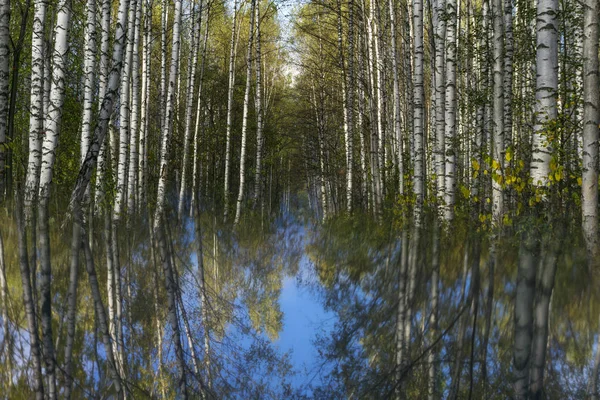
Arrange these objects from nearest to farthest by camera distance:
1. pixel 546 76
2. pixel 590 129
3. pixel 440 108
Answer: pixel 590 129, pixel 546 76, pixel 440 108

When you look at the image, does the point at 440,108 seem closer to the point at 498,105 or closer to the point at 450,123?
the point at 450,123

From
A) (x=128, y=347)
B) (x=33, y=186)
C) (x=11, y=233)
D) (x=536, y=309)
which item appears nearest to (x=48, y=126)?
(x=33, y=186)

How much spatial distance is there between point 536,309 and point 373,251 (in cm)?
398

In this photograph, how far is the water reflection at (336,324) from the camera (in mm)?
2580

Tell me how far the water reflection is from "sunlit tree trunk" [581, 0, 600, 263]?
43 centimetres

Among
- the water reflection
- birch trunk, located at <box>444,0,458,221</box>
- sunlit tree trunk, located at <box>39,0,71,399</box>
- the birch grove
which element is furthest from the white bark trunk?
birch trunk, located at <box>444,0,458,221</box>

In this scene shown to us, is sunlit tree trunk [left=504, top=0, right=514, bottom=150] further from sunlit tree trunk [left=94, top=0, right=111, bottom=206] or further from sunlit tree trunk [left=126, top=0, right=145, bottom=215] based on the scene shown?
sunlit tree trunk [left=126, top=0, right=145, bottom=215]

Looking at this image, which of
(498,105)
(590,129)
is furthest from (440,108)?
(590,129)

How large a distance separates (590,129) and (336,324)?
13.3 feet

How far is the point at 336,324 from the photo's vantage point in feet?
13.1

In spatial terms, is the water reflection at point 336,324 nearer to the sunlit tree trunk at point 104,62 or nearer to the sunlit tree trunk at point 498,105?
the sunlit tree trunk at point 498,105

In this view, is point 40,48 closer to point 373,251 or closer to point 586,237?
point 373,251

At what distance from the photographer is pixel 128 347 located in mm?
2861

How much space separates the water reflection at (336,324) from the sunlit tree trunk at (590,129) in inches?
16.9
